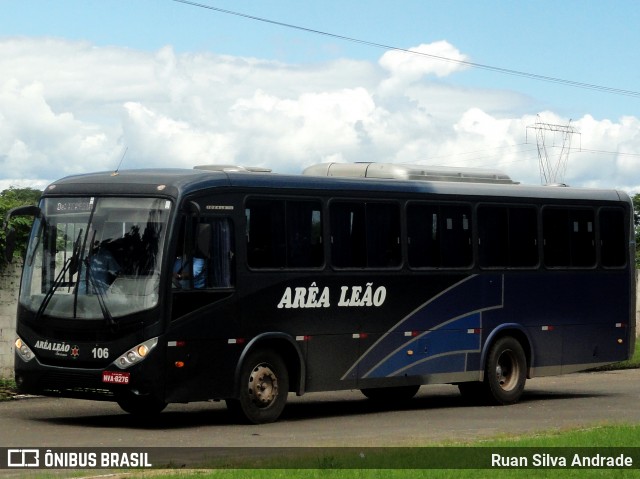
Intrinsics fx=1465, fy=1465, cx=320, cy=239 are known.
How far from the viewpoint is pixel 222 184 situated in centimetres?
1777

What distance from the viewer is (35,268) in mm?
17812

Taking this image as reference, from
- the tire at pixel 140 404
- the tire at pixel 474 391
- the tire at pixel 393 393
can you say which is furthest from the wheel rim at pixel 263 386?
the tire at pixel 474 391

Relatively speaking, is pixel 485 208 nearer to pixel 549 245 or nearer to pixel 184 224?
pixel 549 245

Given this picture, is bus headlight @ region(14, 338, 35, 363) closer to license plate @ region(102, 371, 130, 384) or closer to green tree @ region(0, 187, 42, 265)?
license plate @ region(102, 371, 130, 384)

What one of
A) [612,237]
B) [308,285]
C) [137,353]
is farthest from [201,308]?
[612,237]

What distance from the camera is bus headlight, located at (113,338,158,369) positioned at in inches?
659

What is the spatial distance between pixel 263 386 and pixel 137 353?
198 centimetres

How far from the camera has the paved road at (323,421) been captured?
15898mm

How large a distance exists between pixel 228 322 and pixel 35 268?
8.04ft

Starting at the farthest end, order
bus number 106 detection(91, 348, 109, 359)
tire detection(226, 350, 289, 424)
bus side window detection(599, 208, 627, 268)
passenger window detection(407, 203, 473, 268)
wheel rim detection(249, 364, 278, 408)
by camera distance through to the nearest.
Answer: bus side window detection(599, 208, 627, 268), passenger window detection(407, 203, 473, 268), wheel rim detection(249, 364, 278, 408), tire detection(226, 350, 289, 424), bus number 106 detection(91, 348, 109, 359)

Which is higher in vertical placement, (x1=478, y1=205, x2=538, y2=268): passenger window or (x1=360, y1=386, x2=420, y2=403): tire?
(x1=478, y1=205, x2=538, y2=268): passenger window

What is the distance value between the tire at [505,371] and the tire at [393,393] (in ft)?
3.95

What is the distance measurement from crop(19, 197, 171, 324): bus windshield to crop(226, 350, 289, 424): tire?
5.74 feet

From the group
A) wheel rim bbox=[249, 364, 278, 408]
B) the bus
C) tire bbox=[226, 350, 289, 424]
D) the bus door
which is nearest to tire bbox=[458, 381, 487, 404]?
the bus
